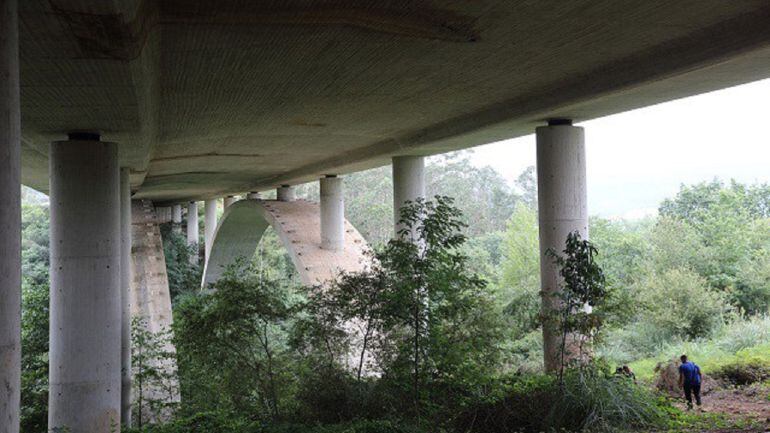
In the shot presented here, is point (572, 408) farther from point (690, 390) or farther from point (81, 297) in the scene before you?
point (81, 297)

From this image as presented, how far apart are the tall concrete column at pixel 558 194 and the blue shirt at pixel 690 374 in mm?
1788

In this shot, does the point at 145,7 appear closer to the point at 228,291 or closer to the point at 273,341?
the point at 228,291

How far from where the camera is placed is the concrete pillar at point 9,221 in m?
Result: 3.65

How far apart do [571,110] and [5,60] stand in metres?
7.59

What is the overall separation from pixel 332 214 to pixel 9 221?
19198 millimetres

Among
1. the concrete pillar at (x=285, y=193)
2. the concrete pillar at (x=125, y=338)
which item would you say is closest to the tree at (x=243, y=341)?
the concrete pillar at (x=125, y=338)

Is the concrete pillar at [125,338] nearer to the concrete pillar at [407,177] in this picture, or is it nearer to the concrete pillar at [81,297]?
the concrete pillar at [81,297]

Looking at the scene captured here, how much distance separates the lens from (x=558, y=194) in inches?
407

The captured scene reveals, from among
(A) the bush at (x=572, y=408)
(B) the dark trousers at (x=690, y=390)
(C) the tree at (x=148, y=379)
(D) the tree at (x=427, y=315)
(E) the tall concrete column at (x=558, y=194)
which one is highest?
(E) the tall concrete column at (x=558, y=194)

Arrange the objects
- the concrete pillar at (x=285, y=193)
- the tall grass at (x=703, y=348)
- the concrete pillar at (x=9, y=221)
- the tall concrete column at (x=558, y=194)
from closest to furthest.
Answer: the concrete pillar at (x=9, y=221), the tall concrete column at (x=558, y=194), the tall grass at (x=703, y=348), the concrete pillar at (x=285, y=193)

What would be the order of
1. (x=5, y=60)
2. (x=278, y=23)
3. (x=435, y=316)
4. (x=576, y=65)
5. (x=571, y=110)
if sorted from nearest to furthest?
(x=5, y=60)
(x=278, y=23)
(x=576, y=65)
(x=435, y=316)
(x=571, y=110)

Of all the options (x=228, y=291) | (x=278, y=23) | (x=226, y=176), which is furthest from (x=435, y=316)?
(x=226, y=176)

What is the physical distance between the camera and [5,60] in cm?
368

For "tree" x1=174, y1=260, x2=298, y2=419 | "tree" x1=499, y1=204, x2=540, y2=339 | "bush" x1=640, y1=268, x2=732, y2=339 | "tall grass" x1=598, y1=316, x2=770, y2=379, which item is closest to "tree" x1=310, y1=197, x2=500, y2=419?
"tree" x1=174, y1=260, x2=298, y2=419
